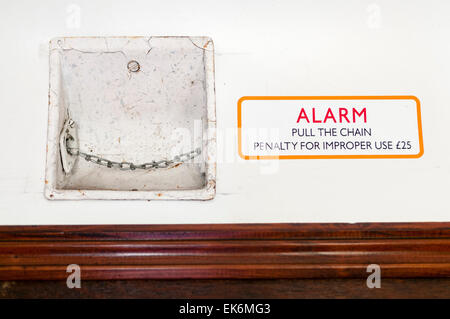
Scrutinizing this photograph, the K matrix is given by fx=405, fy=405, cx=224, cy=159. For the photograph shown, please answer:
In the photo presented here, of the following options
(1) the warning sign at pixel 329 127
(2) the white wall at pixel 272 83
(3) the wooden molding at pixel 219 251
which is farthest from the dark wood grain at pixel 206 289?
(1) the warning sign at pixel 329 127

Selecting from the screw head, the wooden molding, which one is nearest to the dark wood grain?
the wooden molding

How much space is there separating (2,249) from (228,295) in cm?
55

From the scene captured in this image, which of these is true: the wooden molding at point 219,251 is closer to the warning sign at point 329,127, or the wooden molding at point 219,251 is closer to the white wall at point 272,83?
the white wall at point 272,83

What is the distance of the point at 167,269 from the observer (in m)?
0.95

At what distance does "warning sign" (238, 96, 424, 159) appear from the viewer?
42.7 inches

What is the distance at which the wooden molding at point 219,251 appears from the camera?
95 cm

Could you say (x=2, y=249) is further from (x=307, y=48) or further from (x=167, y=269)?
→ (x=307, y=48)

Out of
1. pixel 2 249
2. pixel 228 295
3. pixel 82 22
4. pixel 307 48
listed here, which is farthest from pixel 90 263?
pixel 307 48

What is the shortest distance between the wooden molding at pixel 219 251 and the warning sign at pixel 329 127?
0.68ft

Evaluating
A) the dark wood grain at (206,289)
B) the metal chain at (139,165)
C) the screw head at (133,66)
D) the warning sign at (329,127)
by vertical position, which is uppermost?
the screw head at (133,66)

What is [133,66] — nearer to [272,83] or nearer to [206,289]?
[272,83]

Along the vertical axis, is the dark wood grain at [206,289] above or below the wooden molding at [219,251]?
below

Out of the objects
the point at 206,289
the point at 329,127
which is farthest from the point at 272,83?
the point at 206,289

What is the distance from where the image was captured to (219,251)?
3.18 ft
